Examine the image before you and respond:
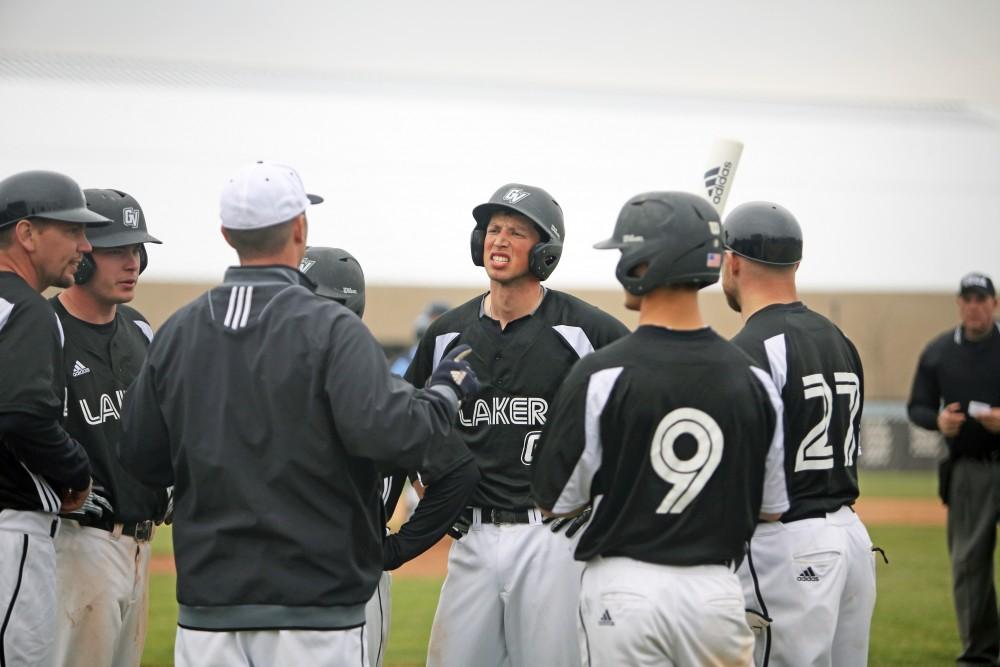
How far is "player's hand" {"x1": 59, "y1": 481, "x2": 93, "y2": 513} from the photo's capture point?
4855 mm

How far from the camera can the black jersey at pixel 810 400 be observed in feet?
17.1

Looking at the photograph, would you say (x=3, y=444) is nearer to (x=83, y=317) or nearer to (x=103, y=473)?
(x=103, y=473)

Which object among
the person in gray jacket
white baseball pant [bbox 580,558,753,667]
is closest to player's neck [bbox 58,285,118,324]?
the person in gray jacket

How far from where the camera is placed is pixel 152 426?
163 inches

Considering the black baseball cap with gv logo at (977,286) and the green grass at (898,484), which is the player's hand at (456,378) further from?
the green grass at (898,484)

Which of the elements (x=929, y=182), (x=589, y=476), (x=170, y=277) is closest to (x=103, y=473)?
(x=589, y=476)

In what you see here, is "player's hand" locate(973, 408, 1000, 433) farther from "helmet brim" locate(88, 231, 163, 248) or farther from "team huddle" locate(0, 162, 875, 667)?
"helmet brim" locate(88, 231, 163, 248)

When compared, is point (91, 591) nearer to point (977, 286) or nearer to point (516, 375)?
point (516, 375)

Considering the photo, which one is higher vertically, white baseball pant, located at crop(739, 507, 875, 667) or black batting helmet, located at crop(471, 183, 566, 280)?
black batting helmet, located at crop(471, 183, 566, 280)

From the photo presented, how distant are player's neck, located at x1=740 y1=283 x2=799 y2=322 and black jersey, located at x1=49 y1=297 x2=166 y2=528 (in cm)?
294

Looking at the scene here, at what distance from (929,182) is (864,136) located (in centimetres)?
300

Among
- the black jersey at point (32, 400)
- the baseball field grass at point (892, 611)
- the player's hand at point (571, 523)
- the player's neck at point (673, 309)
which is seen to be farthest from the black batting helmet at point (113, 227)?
the baseball field grass at point (892, 611)

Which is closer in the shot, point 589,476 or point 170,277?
point 589,476

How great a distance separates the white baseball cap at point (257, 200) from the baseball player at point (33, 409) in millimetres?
1110
